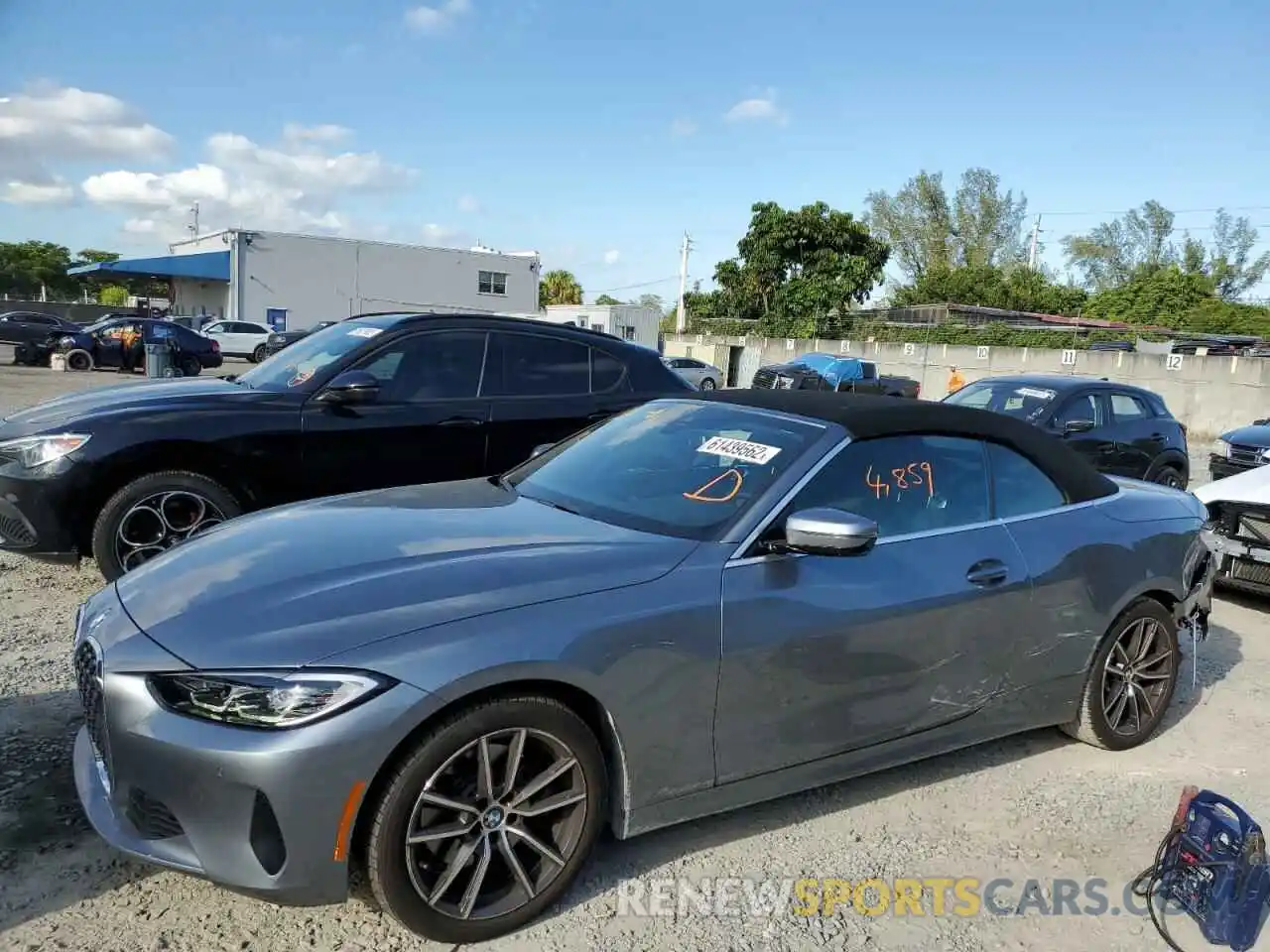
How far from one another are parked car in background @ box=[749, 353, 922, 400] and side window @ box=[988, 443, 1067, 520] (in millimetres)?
19634

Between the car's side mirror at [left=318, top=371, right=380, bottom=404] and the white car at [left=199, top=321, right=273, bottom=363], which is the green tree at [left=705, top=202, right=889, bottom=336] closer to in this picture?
the white car at [left=199, top=321, right=273, bottom=363]

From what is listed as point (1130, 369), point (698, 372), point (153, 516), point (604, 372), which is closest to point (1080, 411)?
point (604, 372)

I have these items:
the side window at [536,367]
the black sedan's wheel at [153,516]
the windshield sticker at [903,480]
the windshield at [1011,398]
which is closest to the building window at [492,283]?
the windshield at [1011,398]

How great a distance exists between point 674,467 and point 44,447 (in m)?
→ 3.53

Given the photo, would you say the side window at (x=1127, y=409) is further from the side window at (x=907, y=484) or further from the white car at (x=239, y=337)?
the white car at (x=239, y=337)

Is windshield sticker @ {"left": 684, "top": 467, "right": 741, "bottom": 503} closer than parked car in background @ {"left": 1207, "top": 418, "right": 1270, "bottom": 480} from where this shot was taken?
Yes

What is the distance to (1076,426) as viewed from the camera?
388 inches

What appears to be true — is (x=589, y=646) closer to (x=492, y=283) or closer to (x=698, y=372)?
(x=698, y=372)

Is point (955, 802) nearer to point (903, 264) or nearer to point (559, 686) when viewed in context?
point (559, 686)

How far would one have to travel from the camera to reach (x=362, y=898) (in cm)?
279

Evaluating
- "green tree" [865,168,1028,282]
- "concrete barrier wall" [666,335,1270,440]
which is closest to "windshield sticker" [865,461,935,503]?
"concrete barrier wall" [666,335,1270,440]

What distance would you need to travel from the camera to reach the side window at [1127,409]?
412 inches

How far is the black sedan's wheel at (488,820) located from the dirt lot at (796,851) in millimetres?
130

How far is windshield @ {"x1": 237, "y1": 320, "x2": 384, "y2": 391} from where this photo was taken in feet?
18.9
